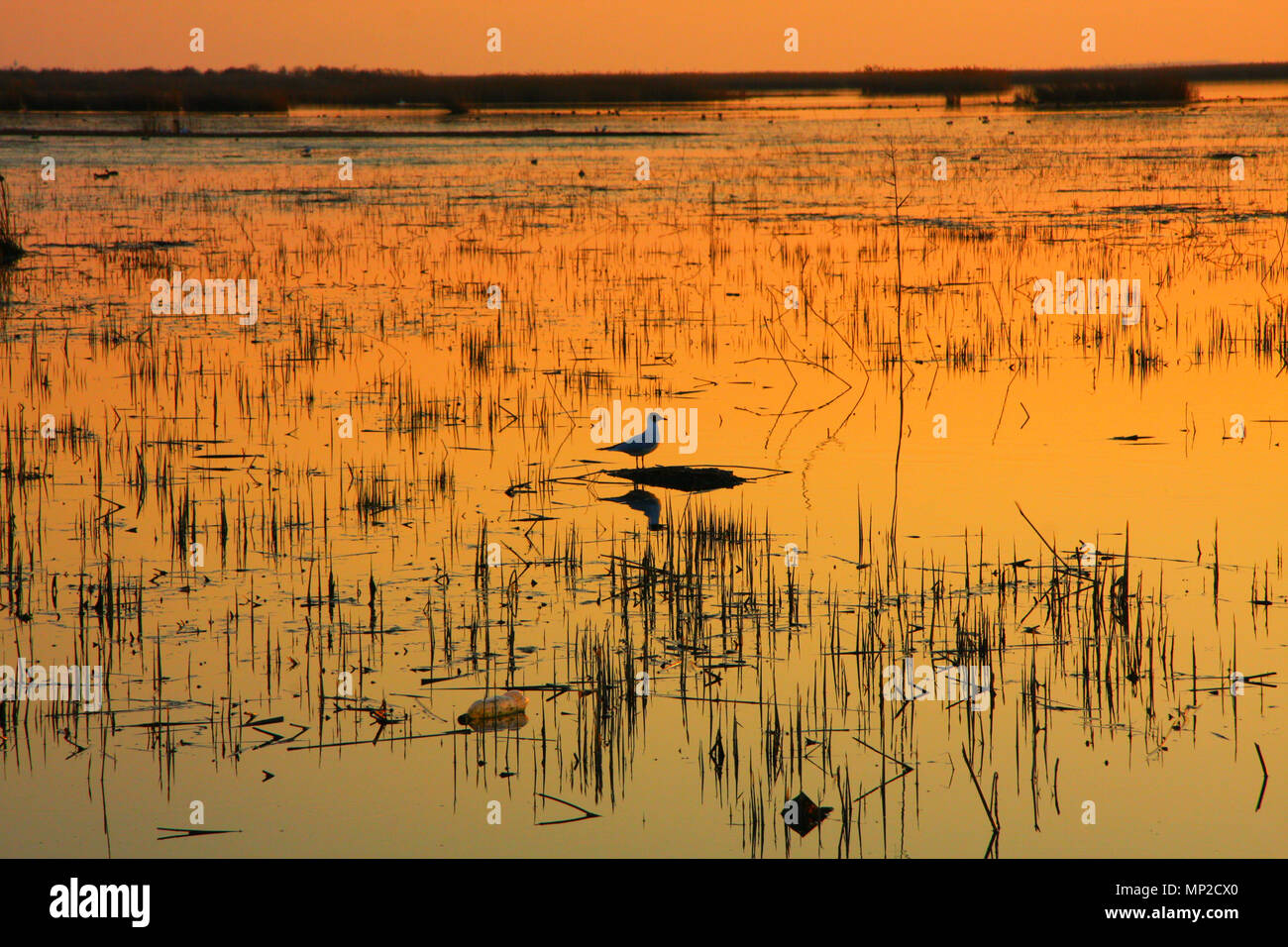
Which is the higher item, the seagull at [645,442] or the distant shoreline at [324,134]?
the distant shoreline at [324,134]

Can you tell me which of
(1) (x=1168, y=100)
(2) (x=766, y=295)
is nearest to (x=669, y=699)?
(2) (x=766, y=295)

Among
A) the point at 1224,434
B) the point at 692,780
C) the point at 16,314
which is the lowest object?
the point at 692,780

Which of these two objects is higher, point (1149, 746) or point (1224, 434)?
point (1224, 434)

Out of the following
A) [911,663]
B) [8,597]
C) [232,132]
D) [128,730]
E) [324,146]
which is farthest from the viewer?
[232,132]

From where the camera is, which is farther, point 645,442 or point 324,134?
point 324,134

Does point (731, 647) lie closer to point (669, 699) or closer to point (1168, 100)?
point (669, 699)

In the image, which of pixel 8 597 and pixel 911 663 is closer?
A: pixel 911 663

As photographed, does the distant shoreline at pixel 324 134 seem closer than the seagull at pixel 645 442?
No

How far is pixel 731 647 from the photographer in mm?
5258

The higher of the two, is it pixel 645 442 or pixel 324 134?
pixel 324 134

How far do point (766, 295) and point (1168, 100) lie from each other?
5506 centimetres

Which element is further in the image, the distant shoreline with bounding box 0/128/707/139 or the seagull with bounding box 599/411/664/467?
the distant shoreline with bounding box 0/128/707/139

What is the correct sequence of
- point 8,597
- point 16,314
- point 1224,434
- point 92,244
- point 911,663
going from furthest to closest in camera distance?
point 92,244, point 16,314, point 1224,434, point 8,597, point 911,663

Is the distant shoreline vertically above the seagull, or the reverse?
the distant shoreline
